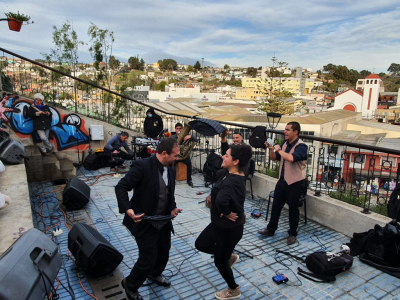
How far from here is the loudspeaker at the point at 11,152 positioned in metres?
6.28

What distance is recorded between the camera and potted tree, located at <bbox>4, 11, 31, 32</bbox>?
8312mm

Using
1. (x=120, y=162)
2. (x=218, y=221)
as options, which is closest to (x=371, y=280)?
(x=218, y=221)

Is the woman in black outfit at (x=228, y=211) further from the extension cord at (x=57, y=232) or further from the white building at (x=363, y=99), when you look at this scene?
the white building at (x=363, y=99)

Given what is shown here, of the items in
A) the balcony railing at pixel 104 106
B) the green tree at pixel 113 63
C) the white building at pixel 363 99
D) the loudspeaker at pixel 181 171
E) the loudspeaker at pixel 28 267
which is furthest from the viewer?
→ the white building at pixel 363 99

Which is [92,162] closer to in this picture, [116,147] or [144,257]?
[116,147]

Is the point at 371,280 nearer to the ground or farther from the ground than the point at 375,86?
nearer to the ground

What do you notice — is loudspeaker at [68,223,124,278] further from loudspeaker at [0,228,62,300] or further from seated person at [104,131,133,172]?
seated person at [104,131,133,172]

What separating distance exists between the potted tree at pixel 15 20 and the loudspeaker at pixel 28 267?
7856 millimetres

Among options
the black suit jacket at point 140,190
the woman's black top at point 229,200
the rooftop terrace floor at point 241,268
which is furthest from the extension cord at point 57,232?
the woman's black top at point 229,200

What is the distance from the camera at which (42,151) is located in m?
8.09

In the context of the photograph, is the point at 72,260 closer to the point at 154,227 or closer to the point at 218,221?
the point at 154,227

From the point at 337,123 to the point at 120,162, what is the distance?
4044 cm

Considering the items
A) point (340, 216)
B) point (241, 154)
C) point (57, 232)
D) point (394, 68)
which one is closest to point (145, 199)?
point (241, 154)

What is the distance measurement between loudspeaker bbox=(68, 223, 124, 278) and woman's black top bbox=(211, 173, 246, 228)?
1.39 meters
